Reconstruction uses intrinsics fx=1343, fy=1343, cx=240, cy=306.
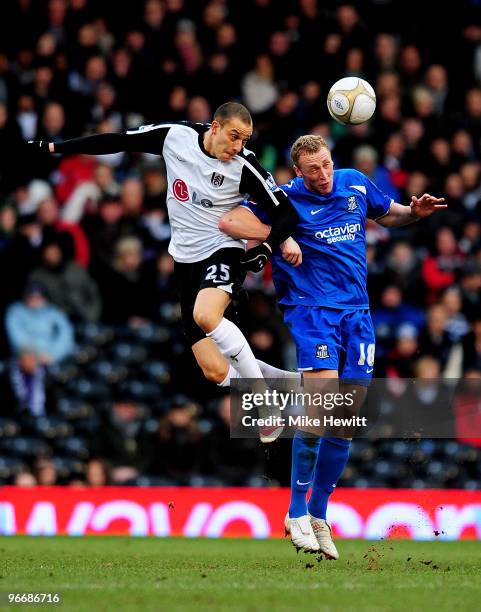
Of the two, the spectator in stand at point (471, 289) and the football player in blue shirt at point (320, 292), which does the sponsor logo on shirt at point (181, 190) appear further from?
the spectator in stand at point (471, 289)

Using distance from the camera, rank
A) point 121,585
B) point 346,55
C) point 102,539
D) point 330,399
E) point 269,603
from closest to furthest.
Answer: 1. point 269,603
2. point 121,585
3. point 330,399
4. point 102,539
5. point 346,55

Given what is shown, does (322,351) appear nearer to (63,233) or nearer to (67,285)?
(67,285)

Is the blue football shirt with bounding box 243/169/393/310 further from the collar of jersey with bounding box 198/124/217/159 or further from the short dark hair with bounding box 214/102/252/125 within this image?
the short dark hair with bounding box 214/102/252/125

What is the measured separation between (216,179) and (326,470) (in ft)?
7.11

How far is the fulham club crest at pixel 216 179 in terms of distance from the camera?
9375 millimetres

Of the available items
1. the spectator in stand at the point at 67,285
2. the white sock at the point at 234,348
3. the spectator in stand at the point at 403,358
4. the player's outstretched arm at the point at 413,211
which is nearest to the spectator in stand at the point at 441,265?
the spectator in stand at the point at 403,358

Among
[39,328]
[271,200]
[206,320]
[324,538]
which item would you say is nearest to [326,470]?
[324,538]

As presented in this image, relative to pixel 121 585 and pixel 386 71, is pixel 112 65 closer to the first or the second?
pixel 386 71

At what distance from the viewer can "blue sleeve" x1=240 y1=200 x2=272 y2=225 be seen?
9.34m

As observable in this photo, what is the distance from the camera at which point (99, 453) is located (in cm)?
1368

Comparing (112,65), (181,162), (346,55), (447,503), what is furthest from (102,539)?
(346,55)

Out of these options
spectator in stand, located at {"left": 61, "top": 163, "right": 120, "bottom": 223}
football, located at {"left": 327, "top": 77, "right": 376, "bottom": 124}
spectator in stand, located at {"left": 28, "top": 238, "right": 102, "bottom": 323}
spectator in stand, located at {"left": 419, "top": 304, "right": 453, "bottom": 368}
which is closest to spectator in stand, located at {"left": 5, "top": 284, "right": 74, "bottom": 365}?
spectator in stand, located at {"left": 28, "top": 238, "right": 102, "bottom": 323}

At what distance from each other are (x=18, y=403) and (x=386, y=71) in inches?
274

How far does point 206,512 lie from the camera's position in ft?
41.5
